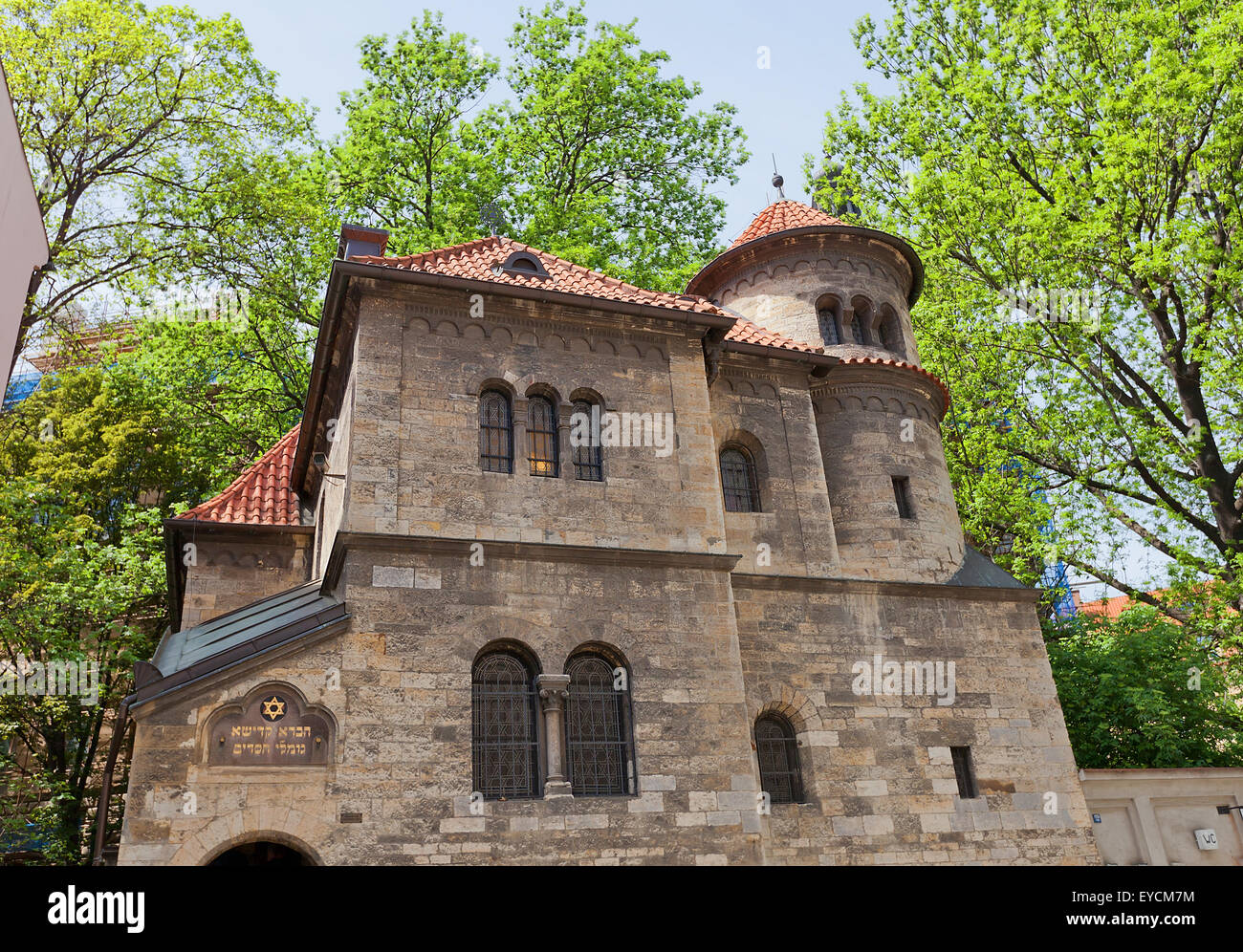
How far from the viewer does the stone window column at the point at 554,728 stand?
11219 millimetres

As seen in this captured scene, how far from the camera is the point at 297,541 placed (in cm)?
1619

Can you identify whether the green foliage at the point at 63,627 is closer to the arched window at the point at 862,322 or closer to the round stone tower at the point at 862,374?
the round stone tower at the point at 862,374

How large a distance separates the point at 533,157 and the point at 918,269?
40.3 ft

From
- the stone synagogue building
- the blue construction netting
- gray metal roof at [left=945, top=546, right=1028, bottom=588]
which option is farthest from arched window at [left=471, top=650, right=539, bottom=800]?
the blue construction netting

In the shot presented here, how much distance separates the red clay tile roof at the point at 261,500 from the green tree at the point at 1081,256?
1444 cm

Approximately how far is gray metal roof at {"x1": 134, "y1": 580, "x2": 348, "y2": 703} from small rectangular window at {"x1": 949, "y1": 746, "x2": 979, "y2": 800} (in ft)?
29.6

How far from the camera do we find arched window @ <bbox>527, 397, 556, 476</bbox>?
520 inches

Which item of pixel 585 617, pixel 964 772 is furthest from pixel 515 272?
pixel 964 772

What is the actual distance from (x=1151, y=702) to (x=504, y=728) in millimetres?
13507

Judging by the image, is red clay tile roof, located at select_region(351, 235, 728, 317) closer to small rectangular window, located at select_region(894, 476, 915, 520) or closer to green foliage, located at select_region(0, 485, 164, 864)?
small rectangular window, located at select_region(894, 476, 915, 520)

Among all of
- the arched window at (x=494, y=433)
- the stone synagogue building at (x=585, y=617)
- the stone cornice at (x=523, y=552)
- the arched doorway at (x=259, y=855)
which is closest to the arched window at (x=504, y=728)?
the stone synagogue building at (x=585, y=617)

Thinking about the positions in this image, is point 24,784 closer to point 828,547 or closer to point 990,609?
point 828,547

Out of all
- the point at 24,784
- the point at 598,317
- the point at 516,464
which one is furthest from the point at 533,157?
the point at 24,784
